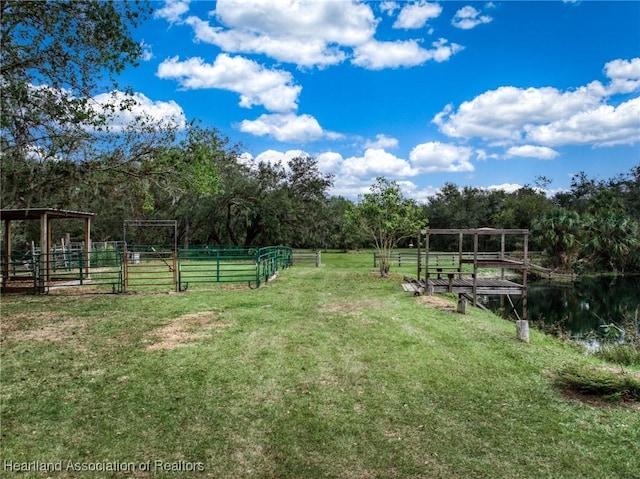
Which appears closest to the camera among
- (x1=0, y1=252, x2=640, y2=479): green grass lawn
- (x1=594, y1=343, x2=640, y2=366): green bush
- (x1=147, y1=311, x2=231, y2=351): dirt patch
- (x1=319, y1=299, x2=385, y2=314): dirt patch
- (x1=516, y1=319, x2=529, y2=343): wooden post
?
(x1=0, y1=252, x2=640, y2=479): green grass lawn

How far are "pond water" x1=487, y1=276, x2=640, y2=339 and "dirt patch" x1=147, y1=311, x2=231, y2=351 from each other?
10.3 m

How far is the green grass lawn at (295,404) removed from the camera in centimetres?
385

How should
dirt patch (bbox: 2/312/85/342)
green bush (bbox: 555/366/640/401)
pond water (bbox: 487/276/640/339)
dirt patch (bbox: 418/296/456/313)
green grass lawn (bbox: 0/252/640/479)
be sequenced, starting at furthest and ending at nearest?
pond water (bbox: 487/276/640/339) < dirt patch (bbox: 418/296/456/313) < dirt patch (bbox: 2/312/85/342) < green bush (bbox: 555/366/640/401) < green grass lawn (bbox: 0/252/640/479)

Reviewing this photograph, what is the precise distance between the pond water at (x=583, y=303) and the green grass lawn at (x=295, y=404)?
339 inches

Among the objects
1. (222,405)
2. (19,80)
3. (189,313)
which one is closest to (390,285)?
(189,313)

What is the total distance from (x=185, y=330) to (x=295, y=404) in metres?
4.09

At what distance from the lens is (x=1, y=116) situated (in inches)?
212

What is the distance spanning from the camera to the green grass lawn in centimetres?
385

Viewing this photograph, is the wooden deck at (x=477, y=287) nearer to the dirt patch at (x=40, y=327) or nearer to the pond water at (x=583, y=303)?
the pond water at (x=583, y=303)

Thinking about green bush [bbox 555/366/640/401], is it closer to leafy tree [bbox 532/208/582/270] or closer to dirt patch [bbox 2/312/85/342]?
dirt patch [bbox 2/312/85/342]

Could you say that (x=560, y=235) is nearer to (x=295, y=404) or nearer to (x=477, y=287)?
(x=477, y=287)

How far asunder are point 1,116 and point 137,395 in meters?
3.92

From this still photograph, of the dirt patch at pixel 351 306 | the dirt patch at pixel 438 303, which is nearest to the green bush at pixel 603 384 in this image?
the dirt patch at pixel 438 303

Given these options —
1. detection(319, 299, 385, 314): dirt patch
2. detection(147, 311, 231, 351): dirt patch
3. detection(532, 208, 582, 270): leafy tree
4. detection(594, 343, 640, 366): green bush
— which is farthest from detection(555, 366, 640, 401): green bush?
detection(532, 208, 582, 270): leafy tree
